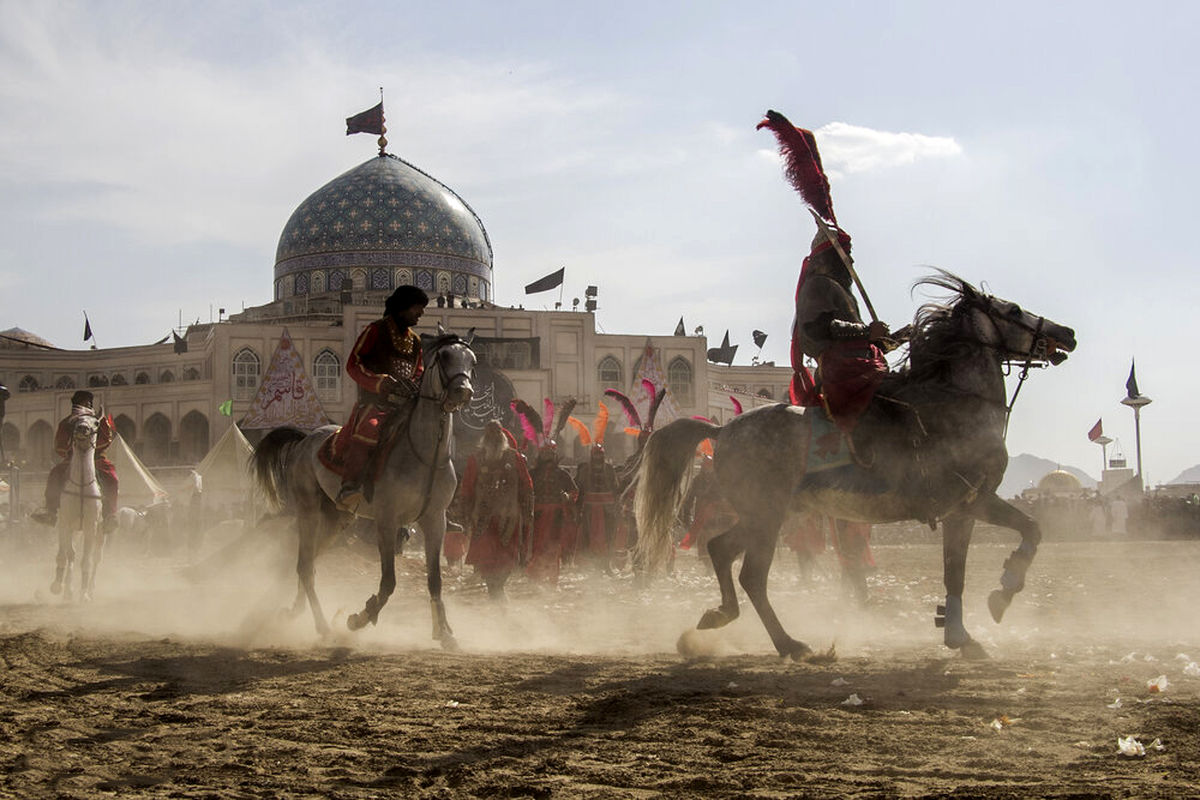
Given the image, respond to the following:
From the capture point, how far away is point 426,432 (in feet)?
30.3

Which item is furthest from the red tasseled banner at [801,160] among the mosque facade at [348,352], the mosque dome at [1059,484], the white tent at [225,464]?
the mosque dome at [1059,484]

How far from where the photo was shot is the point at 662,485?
929 cm

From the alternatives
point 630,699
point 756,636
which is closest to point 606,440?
point 756,636

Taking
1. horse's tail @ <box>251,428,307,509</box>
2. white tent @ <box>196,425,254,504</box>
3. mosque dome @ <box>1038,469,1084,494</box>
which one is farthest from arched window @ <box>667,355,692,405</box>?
horse's tail @ <box>251,428,307,509</box>

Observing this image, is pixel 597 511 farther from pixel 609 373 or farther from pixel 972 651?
pixel 609 373

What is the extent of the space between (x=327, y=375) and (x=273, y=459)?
46.6 metres

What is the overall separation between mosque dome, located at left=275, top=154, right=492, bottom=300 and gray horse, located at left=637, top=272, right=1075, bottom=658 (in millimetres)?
58933

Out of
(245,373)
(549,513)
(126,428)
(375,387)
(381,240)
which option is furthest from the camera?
(381,240)

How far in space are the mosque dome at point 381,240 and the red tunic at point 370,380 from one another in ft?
187

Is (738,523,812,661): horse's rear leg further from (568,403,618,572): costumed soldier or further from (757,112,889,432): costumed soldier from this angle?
(568,403,618,572): costumed soldier

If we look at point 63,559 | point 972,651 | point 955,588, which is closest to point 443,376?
point 955,588

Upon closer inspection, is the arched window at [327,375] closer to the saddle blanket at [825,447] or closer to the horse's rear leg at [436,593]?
the horse's rear leg at [436,593]

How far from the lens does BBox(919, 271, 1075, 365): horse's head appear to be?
854 centimetres

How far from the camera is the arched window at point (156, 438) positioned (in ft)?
186
